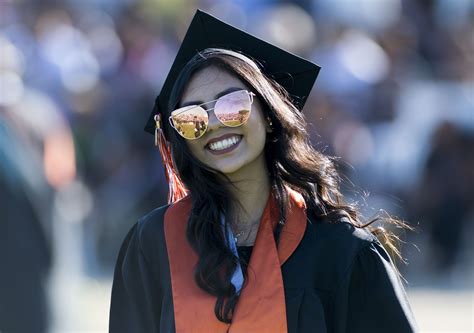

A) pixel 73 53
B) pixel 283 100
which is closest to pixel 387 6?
pixel 73 53

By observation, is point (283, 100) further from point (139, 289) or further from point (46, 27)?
point (46, 27)

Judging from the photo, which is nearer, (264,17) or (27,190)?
(27,190)

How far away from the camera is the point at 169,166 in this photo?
3725 millimetres

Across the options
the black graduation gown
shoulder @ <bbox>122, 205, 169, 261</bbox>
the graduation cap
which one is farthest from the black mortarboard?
the black graduation gown

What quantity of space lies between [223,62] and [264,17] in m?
5.92

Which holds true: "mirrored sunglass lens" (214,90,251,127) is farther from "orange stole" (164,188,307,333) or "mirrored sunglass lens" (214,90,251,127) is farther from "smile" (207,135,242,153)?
"orange stole" (164,188,307,333)

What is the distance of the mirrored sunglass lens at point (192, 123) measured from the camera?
11.1ft

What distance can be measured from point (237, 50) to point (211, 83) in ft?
0.65

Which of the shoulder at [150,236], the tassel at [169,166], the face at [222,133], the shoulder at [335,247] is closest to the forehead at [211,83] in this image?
the face at [222,133]

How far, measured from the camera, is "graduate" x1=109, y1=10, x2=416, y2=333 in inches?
130

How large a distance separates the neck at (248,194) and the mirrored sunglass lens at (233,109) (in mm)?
211

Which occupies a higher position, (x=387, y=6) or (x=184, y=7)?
(x=387, y=6)

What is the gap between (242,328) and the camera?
3264 millimetres

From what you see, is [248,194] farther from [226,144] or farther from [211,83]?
[211,83]
